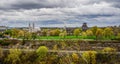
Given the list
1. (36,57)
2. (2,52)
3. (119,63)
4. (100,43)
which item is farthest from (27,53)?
A: (100,43)

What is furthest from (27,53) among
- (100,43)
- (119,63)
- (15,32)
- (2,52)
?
(15,32)

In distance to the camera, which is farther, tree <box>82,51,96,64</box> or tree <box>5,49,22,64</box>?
tree <box>5,49,22,64</box>

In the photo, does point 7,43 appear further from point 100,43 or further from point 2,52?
point 100,43

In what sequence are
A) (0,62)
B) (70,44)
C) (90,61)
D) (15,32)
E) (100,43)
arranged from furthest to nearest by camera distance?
(15,32), (100,43), (70,44), (0,62), (90,61)

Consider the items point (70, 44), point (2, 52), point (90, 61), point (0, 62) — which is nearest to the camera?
point (90, 61)

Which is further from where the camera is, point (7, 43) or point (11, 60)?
point (7, 43)

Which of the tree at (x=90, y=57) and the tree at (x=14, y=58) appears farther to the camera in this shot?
the tree at (x=14, y=58)

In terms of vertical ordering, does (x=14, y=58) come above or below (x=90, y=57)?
below

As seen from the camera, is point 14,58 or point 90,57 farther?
point 14,58

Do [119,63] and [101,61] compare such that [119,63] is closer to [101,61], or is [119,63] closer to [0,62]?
[101,61]
